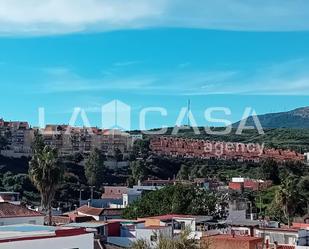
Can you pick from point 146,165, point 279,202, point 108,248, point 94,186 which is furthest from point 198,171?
point 108,248

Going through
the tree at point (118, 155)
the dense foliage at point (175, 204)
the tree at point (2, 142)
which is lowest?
the dense foliage at point (175, 204)

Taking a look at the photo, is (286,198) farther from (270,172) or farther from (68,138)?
(68,138)

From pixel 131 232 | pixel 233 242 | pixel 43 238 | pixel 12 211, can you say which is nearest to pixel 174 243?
pixel 43 238

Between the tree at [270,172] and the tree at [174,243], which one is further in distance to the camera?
the tree at [270,172]

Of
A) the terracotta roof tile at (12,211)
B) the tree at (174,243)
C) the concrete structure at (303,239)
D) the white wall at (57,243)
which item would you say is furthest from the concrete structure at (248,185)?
the white wall at (57,243)

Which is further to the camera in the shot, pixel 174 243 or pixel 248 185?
pixel 248 185

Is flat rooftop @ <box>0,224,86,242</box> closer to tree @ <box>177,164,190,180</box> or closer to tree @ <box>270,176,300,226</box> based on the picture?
tree @ <box>270,176,300,226</box>

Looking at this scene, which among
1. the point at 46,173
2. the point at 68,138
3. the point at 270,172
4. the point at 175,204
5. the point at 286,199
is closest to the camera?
the point at 46,173

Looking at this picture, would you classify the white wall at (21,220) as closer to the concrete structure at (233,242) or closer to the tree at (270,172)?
the concrete structure at (233,242)
